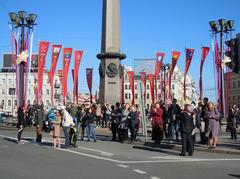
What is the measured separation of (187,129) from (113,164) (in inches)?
131

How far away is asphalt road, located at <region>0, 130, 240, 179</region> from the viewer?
1053cm

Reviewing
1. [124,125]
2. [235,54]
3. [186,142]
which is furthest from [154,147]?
[235,54]

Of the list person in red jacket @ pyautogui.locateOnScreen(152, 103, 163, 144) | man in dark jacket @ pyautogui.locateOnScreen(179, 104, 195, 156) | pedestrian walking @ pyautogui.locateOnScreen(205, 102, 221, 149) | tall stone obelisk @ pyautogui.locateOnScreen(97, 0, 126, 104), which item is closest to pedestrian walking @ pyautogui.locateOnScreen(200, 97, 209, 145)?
pedestrian walking @ pyautogui.locateOnScreen(205, 102, 221, 149)

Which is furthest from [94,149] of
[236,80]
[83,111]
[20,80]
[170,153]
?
[236,80]

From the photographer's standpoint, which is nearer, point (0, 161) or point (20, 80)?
point (0, 161)

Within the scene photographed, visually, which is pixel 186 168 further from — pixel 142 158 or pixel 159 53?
pixel 159 53

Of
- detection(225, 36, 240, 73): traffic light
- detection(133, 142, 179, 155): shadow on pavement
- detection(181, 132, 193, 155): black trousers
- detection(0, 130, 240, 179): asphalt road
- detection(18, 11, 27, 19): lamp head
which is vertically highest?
detection(18, 11, 27, 19): lamp head

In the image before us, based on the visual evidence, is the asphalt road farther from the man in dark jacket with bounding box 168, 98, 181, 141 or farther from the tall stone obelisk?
the tall stone obelisk

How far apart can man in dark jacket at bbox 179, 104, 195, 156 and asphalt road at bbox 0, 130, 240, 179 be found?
15.2 inches

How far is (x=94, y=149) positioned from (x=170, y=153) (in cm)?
310

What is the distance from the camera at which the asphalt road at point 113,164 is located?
10.5 metres

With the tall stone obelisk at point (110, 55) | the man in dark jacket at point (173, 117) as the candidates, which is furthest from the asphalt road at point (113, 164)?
the tall stone obelisk at point (110, 55)

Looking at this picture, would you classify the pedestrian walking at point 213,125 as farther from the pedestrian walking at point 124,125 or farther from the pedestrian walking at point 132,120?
the pedestrian walking at point 124,125

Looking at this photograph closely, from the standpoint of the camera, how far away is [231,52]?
15.0 meters
